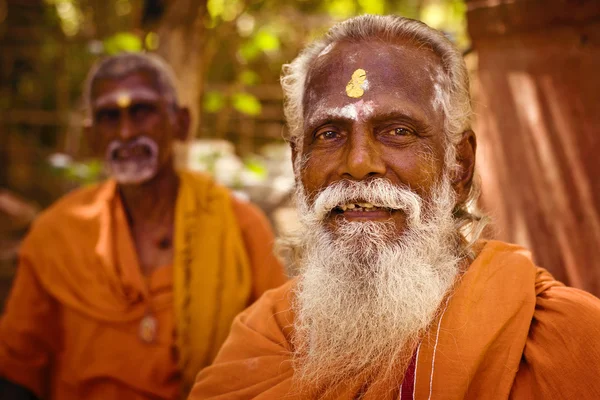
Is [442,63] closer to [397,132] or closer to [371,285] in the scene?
[397,132]

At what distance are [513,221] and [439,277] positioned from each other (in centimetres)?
110

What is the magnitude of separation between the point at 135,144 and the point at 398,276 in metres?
1.99

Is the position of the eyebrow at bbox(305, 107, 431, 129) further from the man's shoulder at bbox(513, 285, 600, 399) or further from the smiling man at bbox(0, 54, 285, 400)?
the smiling man at bbox(0, 54, 285, 400)

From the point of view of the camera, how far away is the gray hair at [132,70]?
3.34m

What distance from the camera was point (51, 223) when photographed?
11.2 feet

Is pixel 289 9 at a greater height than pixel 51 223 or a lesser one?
greater

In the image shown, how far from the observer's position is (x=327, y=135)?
201 centimetres

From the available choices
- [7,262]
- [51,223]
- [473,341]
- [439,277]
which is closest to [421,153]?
[439,277]

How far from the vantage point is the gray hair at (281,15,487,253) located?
2.01 m

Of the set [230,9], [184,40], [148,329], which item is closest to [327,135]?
[148,329]

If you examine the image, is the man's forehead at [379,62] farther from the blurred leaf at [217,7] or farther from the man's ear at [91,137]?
the blurred leaf at [217,7]

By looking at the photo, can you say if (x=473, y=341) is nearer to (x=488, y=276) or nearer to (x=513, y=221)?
(x=488, y=276)

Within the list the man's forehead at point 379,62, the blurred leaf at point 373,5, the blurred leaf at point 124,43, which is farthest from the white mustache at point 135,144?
the blurred leaf at point 373,5

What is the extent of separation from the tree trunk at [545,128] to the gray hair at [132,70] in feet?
5.96
